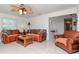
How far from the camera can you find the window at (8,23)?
6.89 meters

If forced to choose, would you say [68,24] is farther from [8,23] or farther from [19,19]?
[8,23]

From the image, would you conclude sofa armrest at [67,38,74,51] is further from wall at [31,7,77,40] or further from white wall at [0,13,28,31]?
white wall at [0,13,28,31]

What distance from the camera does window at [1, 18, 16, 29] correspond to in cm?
689

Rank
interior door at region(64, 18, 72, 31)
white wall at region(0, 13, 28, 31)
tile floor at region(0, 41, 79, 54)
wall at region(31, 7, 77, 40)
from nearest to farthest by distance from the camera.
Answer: tile floor at region(0, 41, 79, 54)
wall at region(31, 7, 77, 40)
white wall at region(0, 13, 28, 31)
interior door at region(64, 18, 72, 31)

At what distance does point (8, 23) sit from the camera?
284 inches

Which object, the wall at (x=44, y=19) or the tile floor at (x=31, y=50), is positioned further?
the wall at (x=44, y=19)

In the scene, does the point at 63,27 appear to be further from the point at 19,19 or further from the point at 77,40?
the point at 77,40

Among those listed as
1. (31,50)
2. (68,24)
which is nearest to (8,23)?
(31,50)

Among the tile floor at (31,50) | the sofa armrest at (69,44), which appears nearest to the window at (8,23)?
the tile floor at (31,50)

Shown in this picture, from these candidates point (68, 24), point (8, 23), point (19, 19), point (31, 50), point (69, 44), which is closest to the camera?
point (69, 44)

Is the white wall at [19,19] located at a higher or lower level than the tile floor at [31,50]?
higher

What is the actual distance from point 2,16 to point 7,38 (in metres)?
1.98

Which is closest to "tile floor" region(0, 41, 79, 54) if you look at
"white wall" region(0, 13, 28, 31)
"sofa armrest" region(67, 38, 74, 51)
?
"sofa armrest" region(67, 38, 74, 51)

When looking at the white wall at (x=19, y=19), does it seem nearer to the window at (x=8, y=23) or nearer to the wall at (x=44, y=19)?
the window at (x=8, y=23)
